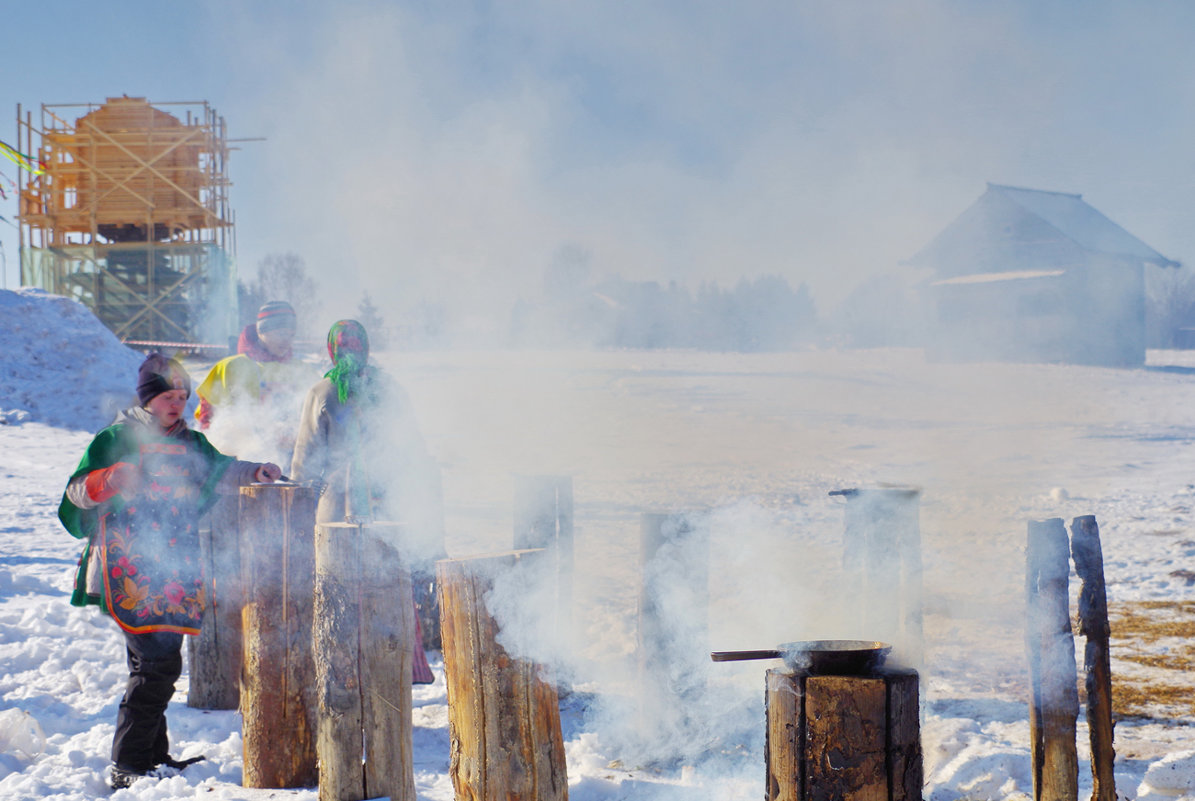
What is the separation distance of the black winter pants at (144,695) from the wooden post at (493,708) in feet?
4.90

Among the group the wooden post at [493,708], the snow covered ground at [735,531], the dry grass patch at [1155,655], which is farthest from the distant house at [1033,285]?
the wooden post at [493,708]

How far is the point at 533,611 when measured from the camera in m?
2.61

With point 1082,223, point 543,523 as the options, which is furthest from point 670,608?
point 1082,223

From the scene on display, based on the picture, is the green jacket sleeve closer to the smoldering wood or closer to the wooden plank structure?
the wooden plank structure

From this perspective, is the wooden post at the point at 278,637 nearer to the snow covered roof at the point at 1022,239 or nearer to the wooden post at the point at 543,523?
the wooden post at the point at 543,523

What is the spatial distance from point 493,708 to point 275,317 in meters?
3.38

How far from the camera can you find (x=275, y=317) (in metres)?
5.00

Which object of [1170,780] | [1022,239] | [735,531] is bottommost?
[1170,780]

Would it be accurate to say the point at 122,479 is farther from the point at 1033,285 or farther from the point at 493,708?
the point at 1033,285

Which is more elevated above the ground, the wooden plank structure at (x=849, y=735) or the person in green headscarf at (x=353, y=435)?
the person in green headscarf at (x=353, y=435)

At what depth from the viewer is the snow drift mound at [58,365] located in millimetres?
13984

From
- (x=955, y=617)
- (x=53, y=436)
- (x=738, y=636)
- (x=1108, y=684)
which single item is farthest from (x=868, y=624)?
(x=53, y=436)

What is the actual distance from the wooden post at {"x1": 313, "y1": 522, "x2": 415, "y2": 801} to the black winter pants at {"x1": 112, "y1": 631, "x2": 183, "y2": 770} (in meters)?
0.83

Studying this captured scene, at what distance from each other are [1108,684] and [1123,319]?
26.0 metres
